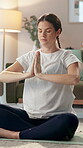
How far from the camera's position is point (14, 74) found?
1.99 meters

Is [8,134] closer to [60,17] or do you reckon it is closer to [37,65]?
[37,65]

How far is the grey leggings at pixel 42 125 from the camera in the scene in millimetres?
1880

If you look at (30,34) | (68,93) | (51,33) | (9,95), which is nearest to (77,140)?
(68,93)

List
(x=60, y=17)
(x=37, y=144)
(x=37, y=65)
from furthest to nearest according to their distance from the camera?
(x=60, y=17), (x=37, y=65), (x=37, y=144)

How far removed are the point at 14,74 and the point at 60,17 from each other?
2937mm

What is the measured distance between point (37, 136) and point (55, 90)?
316mm

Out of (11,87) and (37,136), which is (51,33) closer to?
(37,136)

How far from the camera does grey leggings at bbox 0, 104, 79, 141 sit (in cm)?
188

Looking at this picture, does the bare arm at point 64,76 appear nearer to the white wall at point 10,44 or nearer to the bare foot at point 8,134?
the bare foot at point 8,134

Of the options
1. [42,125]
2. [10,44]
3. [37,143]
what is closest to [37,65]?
[42,125]

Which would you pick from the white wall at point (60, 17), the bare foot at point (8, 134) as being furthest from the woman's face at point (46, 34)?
the white wall at point (60, 17)

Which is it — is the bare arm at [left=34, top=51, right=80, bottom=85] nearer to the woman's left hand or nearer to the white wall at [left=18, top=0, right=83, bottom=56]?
the woman's left hand

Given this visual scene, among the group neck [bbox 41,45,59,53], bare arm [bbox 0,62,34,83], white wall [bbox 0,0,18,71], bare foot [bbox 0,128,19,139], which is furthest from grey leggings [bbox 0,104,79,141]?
white wall [bbox 0,0,18,71]

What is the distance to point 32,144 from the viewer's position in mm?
1809
